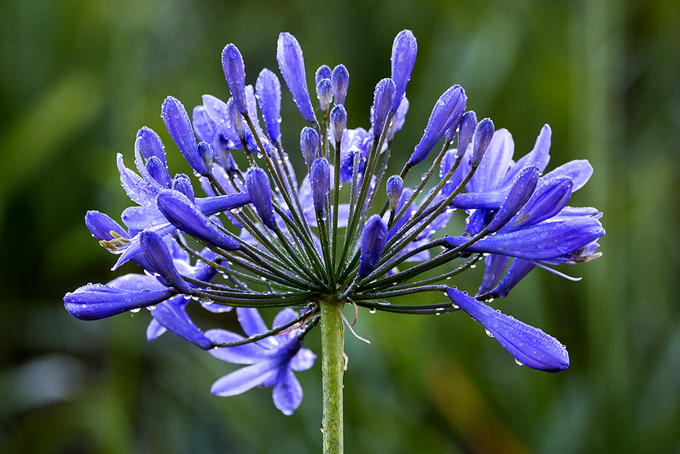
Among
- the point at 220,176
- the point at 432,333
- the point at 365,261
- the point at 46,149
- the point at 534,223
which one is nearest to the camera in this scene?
the point at 365,261

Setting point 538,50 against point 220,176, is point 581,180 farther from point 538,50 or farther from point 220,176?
point 538,50

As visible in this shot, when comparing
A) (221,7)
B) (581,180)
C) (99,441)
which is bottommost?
(99,441)

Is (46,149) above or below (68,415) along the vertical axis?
above

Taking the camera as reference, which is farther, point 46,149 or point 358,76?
point 358,76

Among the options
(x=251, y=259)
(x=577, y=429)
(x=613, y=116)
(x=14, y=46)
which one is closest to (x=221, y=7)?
(x=14, y=46)

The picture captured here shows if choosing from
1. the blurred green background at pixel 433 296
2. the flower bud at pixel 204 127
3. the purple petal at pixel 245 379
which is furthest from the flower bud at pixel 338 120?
the blurred green background at pixel 433 296

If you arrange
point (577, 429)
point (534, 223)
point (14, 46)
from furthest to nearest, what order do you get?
1. point (14, 46)
2. point (577, 429)
3. point (534, 223)

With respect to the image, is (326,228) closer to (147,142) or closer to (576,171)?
(147,142)
